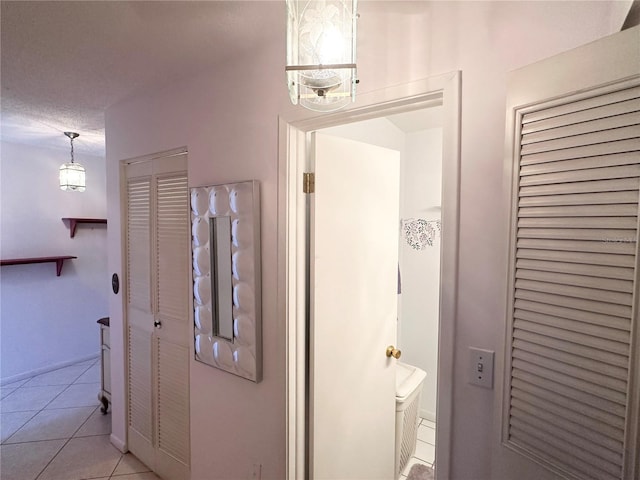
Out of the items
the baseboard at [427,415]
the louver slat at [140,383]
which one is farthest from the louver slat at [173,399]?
the baseboard at [427,415]

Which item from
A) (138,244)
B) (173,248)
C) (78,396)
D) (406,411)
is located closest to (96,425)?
(78,396)

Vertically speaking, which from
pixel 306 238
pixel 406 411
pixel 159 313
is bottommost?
pixel 406 411

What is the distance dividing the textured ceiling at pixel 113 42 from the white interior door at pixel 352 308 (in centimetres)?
57

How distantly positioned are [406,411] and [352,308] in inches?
39.0

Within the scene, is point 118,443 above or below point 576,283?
below

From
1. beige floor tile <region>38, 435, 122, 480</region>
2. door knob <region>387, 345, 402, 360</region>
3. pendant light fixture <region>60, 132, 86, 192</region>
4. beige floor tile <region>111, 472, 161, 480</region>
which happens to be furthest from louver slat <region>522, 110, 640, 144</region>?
pendant light fixture <region>60, 132, 86, 192</region>

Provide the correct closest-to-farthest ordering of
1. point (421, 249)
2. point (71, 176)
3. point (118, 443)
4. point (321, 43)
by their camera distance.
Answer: point (321, 43) < point (118, 443) < point (421, 249) < point (71, 176)

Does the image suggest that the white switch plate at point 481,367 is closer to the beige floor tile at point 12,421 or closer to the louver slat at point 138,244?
the louver slat at point 138,244

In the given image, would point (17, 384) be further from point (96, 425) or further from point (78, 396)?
point (96, 425)

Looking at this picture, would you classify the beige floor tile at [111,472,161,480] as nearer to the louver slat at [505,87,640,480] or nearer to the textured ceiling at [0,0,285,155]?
the louver slat at [505,87,640,480]

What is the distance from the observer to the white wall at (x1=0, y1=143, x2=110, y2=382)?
310cm

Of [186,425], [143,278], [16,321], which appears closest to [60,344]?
[16,321]

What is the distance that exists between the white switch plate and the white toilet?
3.70ft

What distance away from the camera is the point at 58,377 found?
10.8 ft
